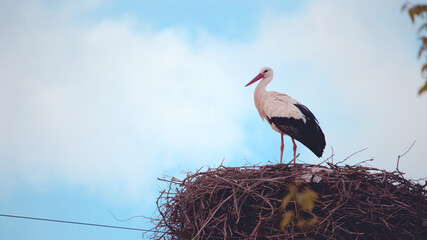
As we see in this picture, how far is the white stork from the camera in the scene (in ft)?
16.7

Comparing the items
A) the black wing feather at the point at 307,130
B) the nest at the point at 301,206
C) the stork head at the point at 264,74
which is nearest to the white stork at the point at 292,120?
the black wing feather at the point at 307,130

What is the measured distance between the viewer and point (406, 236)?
335 centimetres

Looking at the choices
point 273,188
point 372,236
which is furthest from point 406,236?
point 273,188

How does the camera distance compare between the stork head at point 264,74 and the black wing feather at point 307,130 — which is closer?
the black wing feather at point 307,130

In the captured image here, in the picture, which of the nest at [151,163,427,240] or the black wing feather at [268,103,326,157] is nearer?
the nest at [151,163,427,240]

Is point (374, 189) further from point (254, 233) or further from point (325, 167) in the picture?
point (254, 233)

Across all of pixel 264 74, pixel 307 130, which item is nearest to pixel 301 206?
pixel 307 130

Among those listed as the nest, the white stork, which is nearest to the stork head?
the white stork

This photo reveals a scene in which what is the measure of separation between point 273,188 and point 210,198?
488 mm

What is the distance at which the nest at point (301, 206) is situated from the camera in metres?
3.30

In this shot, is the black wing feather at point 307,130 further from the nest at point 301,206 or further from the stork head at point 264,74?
the nest at point 301,206

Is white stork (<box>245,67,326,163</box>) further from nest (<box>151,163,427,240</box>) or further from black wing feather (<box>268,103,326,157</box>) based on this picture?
nest (<box>151,163,427,240</box>)

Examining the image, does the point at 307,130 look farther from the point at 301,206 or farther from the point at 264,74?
the point at 301,206

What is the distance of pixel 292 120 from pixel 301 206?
1919mm
